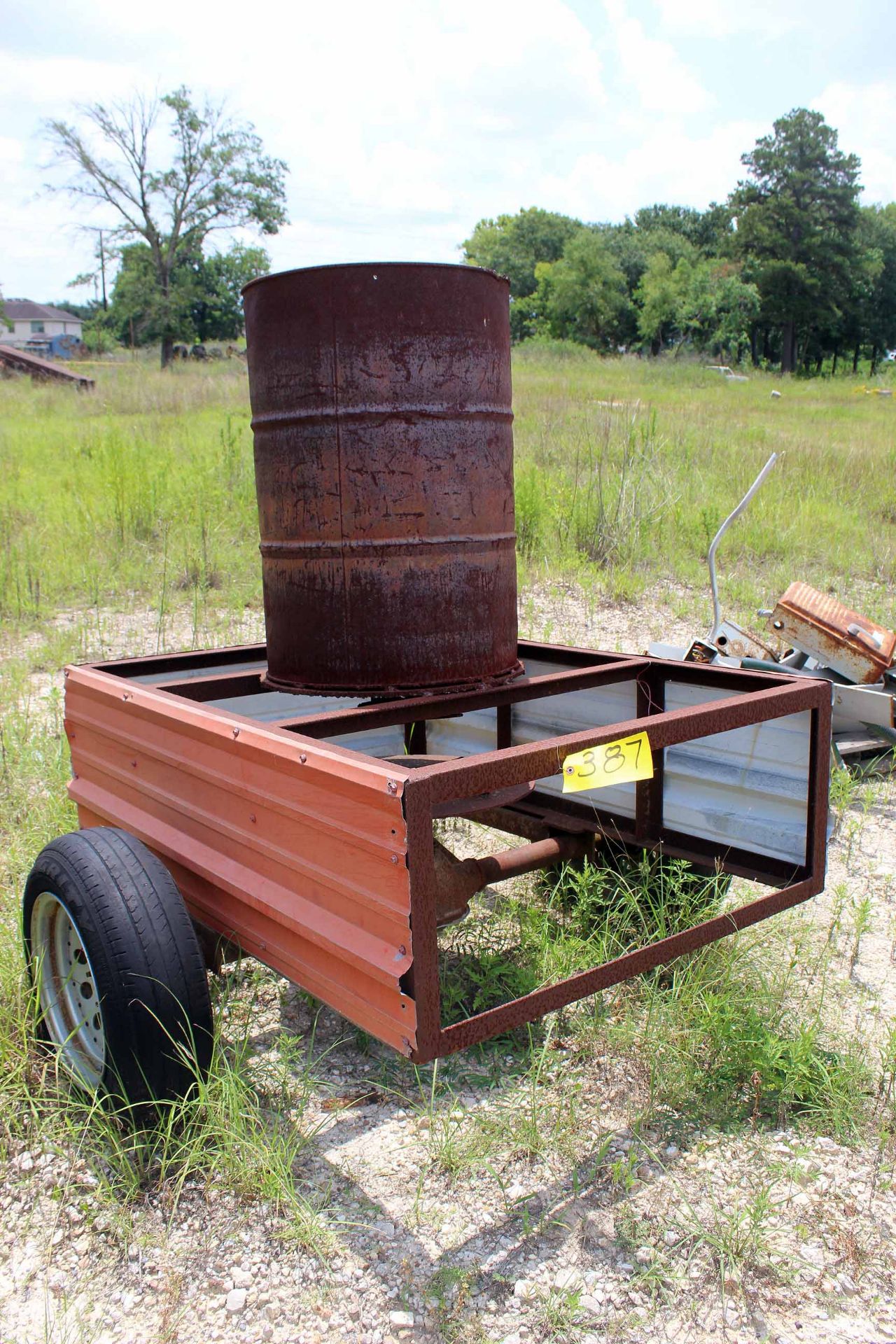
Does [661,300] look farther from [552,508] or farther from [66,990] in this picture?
[66,990]

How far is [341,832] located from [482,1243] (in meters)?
0.90

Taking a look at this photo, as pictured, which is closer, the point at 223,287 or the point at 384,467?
the point at 384,467

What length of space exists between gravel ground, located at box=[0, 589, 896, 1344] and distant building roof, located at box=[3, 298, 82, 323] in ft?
351

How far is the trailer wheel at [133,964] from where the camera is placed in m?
2.08

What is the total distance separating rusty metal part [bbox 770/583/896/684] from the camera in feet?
14.8

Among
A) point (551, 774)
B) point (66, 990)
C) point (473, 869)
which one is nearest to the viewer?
point (551, 774)

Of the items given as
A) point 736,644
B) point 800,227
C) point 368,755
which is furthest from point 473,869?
point 800,227

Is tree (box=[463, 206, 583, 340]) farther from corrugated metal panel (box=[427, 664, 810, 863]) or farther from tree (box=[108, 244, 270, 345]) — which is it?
corrugated metal panel (box=[427, 664, 810, 863])

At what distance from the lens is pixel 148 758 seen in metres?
2.51

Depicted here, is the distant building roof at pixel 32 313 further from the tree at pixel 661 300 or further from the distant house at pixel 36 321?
the tree at pixel 661 300

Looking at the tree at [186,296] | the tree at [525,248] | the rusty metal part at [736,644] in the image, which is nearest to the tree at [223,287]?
the tree at [186,296]

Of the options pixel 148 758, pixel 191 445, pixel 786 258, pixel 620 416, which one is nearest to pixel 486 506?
pixel 148 758

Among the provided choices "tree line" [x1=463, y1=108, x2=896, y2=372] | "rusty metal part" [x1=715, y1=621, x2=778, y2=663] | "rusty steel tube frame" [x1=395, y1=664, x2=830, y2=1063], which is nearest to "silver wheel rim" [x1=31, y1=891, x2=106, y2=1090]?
"rusty steel tube frame" [x1=395, y1=664, x2=830, y2=1063]

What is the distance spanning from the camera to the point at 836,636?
4.52 m
